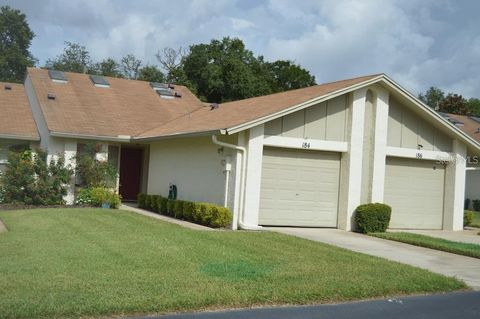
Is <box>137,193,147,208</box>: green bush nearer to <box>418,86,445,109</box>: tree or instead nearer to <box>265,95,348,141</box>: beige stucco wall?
<box>265,95,348,141</box>: beige stucco wall

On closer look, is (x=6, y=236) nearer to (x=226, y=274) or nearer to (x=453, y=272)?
(x=226, y=274)

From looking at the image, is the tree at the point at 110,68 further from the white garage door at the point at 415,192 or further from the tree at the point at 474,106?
the white garage door at the point at 415,192

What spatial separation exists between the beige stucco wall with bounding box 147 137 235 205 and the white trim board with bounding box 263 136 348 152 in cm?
115

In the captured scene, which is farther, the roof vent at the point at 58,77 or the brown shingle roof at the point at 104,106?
the roof vent at the point at 58,77

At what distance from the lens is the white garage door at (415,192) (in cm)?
1877

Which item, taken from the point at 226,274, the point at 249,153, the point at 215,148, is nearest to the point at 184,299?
the point at 226,274

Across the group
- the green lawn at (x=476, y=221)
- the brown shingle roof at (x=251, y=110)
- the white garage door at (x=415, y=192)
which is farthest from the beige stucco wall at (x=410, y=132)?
the green lawn at (x=476, y=221)

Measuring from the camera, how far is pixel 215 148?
55.7ft

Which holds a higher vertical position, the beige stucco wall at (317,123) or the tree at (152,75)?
the tree at (152,75)

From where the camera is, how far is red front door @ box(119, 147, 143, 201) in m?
24.4

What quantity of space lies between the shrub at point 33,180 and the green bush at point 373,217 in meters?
10.1

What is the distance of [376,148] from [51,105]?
502 inches

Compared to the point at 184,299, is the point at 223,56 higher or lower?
higher

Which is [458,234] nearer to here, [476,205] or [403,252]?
[403,252]
